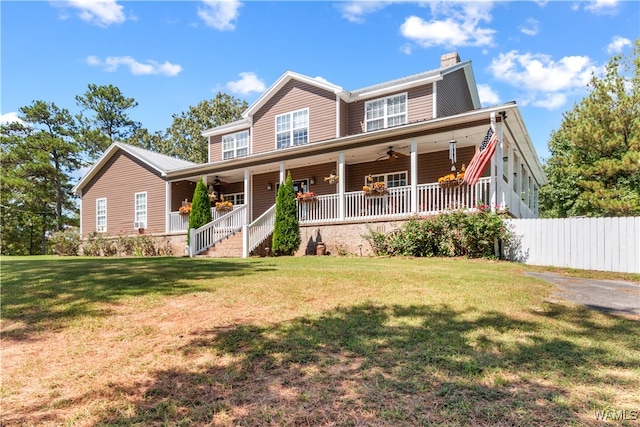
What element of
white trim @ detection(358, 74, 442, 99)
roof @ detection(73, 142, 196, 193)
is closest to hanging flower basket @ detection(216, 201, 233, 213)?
roof @ detection(73, 142, 196, 193)

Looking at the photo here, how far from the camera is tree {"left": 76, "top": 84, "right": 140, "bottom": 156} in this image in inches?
1409

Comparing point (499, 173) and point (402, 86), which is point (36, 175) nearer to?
point (402, 86)

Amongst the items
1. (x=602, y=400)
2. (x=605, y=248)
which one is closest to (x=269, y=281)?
(x=602, y=400)

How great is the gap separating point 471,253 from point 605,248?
3102 millimetres

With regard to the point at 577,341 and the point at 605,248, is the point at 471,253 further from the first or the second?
the point at 577,341

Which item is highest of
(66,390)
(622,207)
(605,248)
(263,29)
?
(263,29)

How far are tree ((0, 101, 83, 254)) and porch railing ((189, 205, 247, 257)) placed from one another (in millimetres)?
22262

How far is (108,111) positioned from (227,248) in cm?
3226

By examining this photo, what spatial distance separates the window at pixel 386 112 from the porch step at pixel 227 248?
731cm

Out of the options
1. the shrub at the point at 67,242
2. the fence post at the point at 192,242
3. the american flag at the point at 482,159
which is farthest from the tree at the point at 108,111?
the american flag at the point at 482,159

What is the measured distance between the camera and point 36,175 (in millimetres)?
29156

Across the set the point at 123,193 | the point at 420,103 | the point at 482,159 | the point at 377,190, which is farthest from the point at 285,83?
the point at 123,193

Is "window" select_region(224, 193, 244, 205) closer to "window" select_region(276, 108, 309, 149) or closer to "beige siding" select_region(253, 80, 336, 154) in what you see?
"beige siding" select_region(253, 80, 336, 154)

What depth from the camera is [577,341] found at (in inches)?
131
